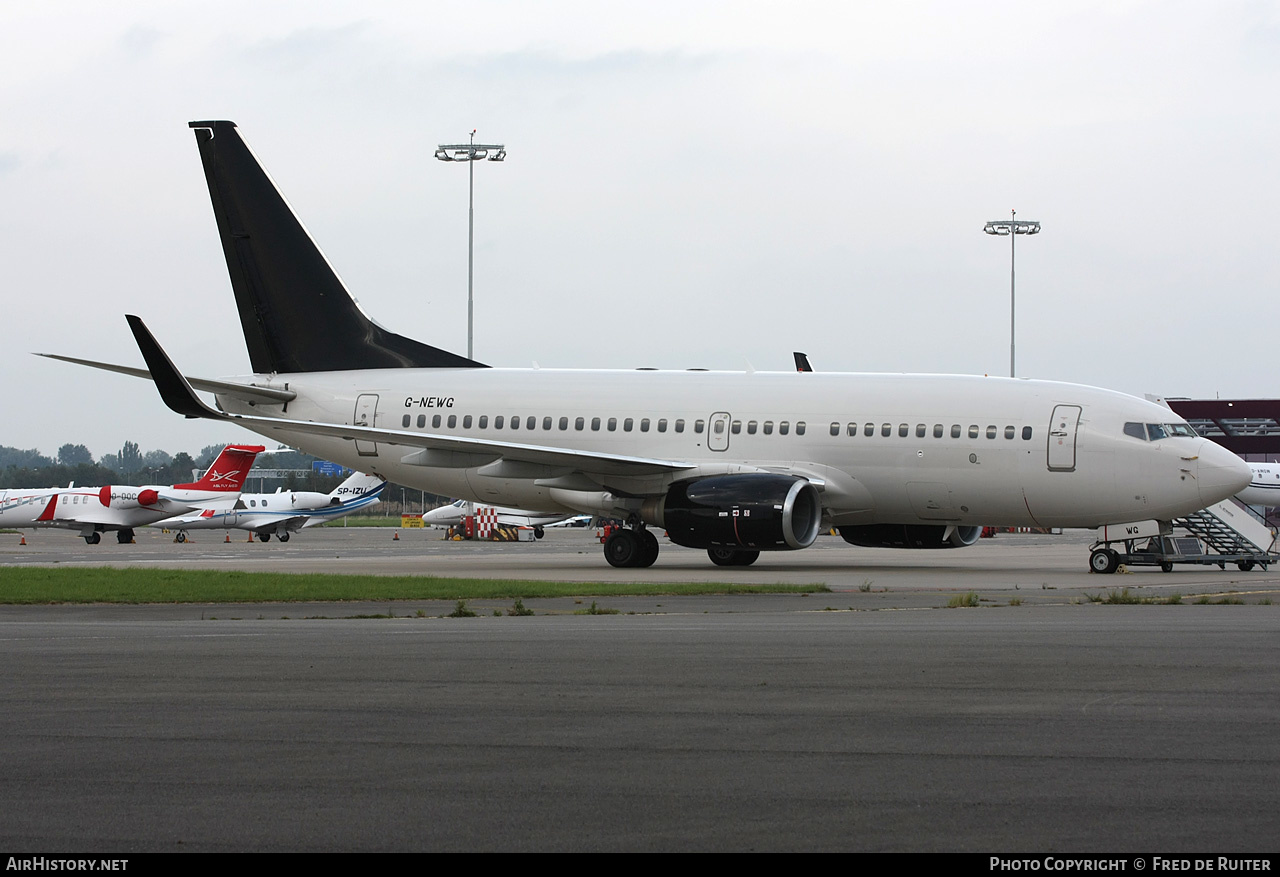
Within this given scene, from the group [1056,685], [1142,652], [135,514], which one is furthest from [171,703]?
[135,514]

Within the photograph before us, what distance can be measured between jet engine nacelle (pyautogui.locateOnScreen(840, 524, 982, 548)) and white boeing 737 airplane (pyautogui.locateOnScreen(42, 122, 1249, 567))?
1.7 inches

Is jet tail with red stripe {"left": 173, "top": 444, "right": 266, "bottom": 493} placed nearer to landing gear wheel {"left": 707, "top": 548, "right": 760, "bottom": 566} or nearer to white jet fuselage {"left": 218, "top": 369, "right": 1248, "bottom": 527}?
white jet fuselage {"left": 218, "top": 369, "right": 1248, "bottom": 527}

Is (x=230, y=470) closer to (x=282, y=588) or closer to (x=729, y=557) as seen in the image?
(x=729, y=557)

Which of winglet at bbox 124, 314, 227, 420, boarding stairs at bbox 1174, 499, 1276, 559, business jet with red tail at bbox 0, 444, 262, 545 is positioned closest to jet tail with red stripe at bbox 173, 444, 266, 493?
business jet with red tail at bbox 0, 444, 262, 545

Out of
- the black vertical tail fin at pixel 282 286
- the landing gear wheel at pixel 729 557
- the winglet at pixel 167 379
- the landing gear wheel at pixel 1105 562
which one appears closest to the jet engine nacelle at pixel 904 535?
the landing gear wheel at pixel 729 557

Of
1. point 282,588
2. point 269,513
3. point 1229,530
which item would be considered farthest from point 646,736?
point 269,513

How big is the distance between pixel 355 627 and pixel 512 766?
8.28 m

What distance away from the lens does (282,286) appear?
106 feet

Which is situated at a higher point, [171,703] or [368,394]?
[368,394]

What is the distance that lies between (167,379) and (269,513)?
1487 inches

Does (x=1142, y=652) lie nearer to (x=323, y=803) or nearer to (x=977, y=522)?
(x=323, y=803)

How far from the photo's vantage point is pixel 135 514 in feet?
189

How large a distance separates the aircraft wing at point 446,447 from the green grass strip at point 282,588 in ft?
14.2
